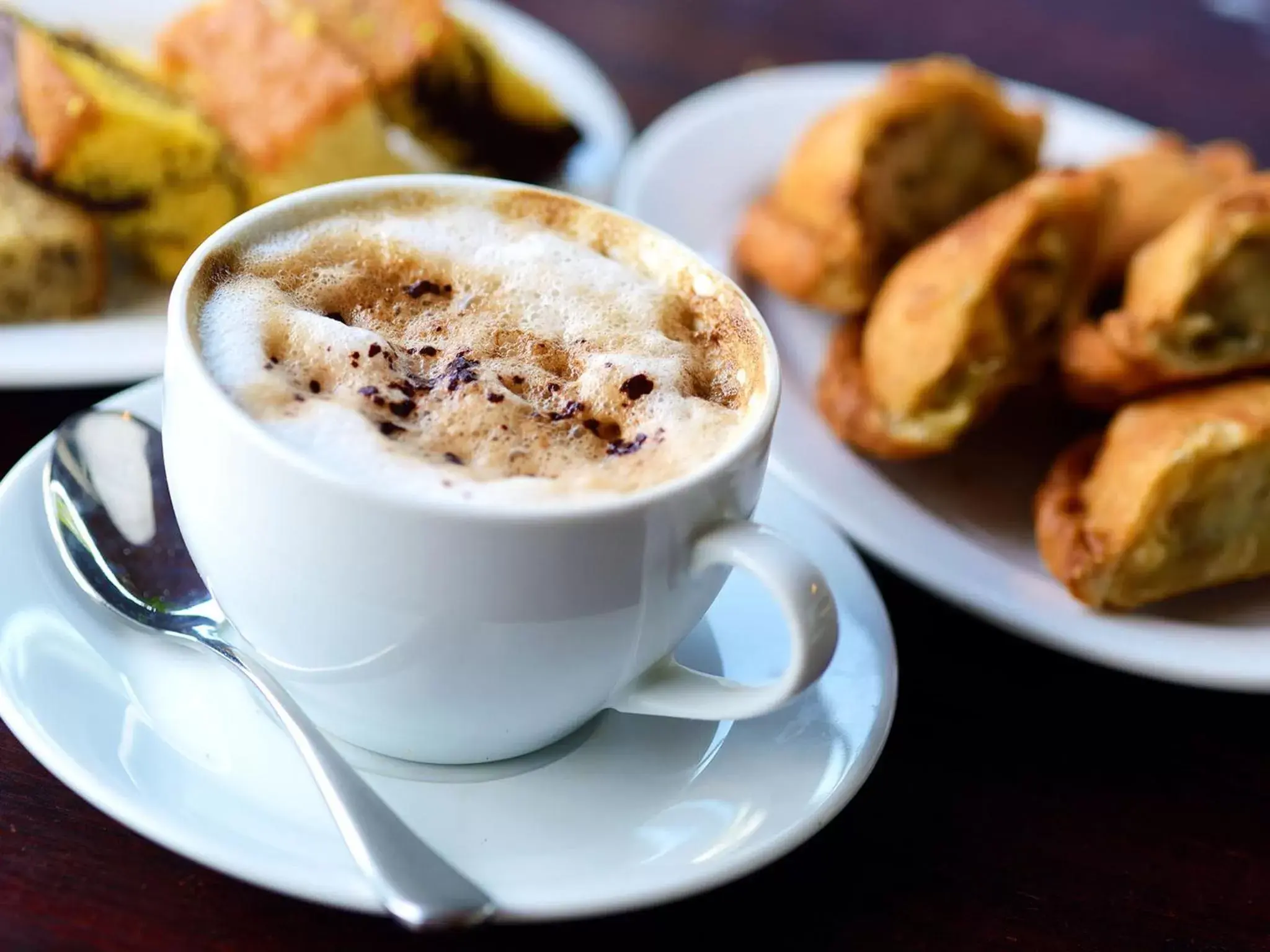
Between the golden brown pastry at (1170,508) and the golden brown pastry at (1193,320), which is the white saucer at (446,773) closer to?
the golden brown pastry at (1170,508)

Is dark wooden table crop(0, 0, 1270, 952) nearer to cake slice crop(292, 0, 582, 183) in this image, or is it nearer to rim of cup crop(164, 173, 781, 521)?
rim of cup crop(164, 173, 781, 521)

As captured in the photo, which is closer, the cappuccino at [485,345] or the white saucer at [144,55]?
the cappuccino at [485,345]

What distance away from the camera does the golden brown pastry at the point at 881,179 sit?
1.45 meters

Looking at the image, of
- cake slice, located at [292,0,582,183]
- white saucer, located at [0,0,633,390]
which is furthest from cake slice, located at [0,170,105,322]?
cake slice, located at [292,0,582,183]

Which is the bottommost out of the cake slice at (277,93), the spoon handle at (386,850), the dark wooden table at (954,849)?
the dark wooden table at (954,849)

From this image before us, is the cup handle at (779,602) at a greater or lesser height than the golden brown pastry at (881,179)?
greater

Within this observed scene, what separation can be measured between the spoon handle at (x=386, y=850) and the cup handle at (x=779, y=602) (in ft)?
0.66

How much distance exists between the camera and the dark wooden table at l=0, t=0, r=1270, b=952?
749 millimetres

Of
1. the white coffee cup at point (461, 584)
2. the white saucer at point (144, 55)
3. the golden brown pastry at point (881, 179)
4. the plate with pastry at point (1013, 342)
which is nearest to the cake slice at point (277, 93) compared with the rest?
the white saucer at point (144, 55)

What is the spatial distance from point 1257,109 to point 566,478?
1.93 metres

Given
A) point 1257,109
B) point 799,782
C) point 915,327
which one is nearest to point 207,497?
point 799,782

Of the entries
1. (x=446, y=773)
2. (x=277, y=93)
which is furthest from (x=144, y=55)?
(x=446, y=773)

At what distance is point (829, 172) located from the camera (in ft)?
4.94

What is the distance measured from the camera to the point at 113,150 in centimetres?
132
